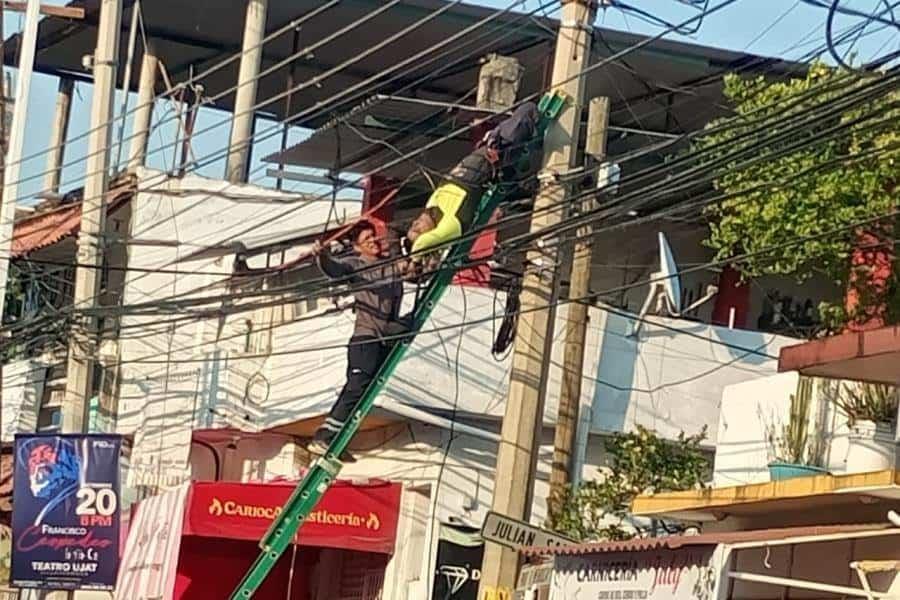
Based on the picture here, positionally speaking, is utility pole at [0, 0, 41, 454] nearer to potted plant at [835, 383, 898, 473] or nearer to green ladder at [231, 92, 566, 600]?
green ladder at [231, 92, 566, 600]

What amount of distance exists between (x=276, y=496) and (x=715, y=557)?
321 inches

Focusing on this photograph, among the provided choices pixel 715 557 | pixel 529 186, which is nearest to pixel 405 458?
pixel 529 186

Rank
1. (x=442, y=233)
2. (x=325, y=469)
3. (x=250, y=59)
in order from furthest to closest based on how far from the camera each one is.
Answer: (x=250, y=59), (x=325, y=469), (x=442, y=233)

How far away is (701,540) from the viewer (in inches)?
485

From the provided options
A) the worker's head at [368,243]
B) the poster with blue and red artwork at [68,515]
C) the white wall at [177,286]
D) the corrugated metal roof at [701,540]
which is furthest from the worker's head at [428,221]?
the white wall at [177,286]

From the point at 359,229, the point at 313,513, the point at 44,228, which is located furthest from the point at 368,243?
the point at 44,228

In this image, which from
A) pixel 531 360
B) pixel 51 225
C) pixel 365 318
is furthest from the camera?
pixel 51 225

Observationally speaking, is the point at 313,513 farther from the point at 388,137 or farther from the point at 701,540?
the point at 701,540

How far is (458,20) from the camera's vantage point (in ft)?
88.4

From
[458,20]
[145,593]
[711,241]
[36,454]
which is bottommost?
[145,593]

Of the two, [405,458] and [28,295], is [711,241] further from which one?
[28,295]

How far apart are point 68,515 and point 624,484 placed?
6617 mm

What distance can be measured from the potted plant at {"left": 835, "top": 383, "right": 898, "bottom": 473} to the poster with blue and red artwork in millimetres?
9200

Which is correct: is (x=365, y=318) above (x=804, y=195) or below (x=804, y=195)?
below
